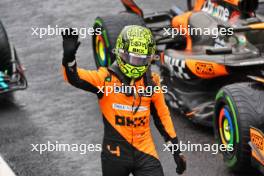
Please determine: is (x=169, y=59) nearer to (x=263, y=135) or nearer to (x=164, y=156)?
(x=164, y=156)

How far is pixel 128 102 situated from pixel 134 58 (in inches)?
14.7

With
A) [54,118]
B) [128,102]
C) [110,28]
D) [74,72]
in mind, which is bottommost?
[54,118]

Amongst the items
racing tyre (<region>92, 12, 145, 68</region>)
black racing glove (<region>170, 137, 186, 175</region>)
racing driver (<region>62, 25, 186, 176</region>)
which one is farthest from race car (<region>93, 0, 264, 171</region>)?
racing driver (<region>62, 25, 186, 176</region>)

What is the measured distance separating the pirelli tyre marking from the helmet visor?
3.09 meters

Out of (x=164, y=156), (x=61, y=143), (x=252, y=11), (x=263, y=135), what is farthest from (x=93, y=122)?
(x=263, y=135)

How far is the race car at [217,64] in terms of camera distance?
23.2 feet

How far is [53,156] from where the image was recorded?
8.04 meters

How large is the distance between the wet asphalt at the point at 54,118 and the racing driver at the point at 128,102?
1.85 metres

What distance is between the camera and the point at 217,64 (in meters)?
7.96

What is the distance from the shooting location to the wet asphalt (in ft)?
25.4

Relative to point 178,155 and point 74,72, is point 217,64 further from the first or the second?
point 74,72

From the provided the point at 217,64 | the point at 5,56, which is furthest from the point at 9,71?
the point at 217,64

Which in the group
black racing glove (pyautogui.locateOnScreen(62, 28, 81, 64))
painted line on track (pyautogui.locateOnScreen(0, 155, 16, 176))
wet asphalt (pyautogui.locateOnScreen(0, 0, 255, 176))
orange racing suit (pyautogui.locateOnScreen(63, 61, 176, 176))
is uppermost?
black racing glove (pyautogui.locateOnScreen(62, 28, 81, 64))

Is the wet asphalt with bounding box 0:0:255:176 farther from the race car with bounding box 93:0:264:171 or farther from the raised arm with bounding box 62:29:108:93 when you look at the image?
the raised arm with bounding box 62:29:108:93
